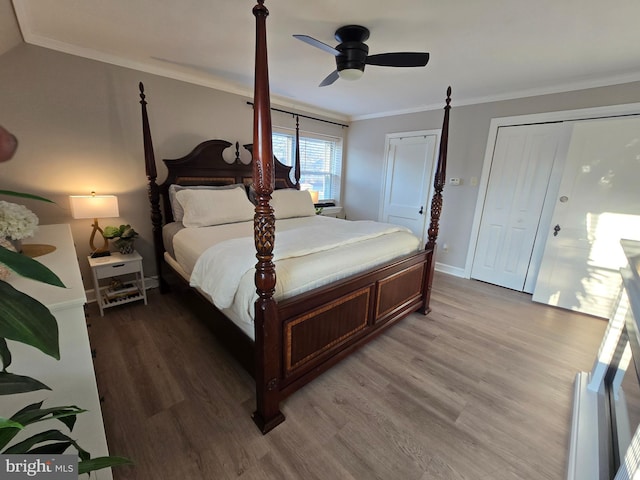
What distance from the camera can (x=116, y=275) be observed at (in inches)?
98.0

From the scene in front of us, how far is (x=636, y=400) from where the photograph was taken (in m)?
1.23

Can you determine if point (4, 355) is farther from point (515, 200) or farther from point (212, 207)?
point (515, 200)

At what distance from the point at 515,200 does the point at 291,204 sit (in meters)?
2.76

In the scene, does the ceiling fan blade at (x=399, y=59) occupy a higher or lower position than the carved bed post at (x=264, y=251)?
higher

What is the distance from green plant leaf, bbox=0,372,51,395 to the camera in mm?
534

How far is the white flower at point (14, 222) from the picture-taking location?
3.56 ft

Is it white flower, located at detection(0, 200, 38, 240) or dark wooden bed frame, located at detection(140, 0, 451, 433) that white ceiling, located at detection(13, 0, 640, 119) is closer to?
dark wooden bed frame, located at detection(140, 0, 451, 433)

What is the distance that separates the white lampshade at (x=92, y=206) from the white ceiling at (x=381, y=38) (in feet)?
4.24

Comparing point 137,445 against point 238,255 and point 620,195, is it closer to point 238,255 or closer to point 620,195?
point 238,255

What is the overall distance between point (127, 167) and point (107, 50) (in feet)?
3.38

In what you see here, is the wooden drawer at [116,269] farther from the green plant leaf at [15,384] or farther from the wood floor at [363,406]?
the green plant leaf at [15,384]

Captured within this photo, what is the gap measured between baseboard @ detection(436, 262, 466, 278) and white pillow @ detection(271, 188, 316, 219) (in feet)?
6.96

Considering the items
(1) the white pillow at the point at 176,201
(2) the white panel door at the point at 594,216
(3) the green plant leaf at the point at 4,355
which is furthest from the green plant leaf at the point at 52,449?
(2) the white panel door at the point at 594,216

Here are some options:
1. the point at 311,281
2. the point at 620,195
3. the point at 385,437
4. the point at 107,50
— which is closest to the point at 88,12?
the point at 107,50
